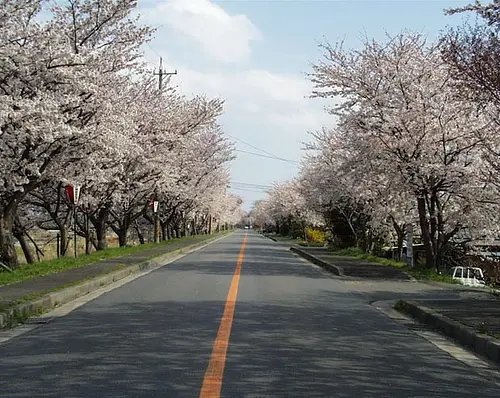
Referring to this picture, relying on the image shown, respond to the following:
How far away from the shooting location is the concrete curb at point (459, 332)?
835cm

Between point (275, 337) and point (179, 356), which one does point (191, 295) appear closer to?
point (275, 337)

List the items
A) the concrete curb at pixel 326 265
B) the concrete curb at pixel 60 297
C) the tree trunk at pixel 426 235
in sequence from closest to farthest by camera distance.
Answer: the concrete curb at pixel 60 297
the concrete curb at pixel 326 265
the tree trunk at pixel 426 235

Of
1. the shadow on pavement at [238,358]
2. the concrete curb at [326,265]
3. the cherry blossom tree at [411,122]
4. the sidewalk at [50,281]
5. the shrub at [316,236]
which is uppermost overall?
the cherry blossom tree at [411,122]

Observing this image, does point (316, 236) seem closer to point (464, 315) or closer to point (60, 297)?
point (60, 297)

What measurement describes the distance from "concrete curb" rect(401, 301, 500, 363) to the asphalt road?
0.54 meters

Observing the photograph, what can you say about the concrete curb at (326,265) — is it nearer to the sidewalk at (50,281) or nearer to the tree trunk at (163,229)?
the sidewalk at (50,281)

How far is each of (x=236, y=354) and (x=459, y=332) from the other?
3.61 meters

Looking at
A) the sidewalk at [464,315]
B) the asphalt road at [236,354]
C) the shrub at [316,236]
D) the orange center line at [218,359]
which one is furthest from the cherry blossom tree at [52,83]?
the shrub at [316,236]

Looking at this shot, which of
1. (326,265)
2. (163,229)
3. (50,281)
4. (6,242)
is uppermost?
(163,229)

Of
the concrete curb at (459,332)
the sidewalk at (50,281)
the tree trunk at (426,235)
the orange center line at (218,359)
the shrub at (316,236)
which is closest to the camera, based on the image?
the orange center line at (218,359)

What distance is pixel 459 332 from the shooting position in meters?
9.60

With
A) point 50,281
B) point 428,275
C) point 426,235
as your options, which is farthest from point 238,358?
point 426,235

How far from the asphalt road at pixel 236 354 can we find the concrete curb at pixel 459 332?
0.54 meters

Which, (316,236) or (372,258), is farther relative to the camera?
(316,236)
